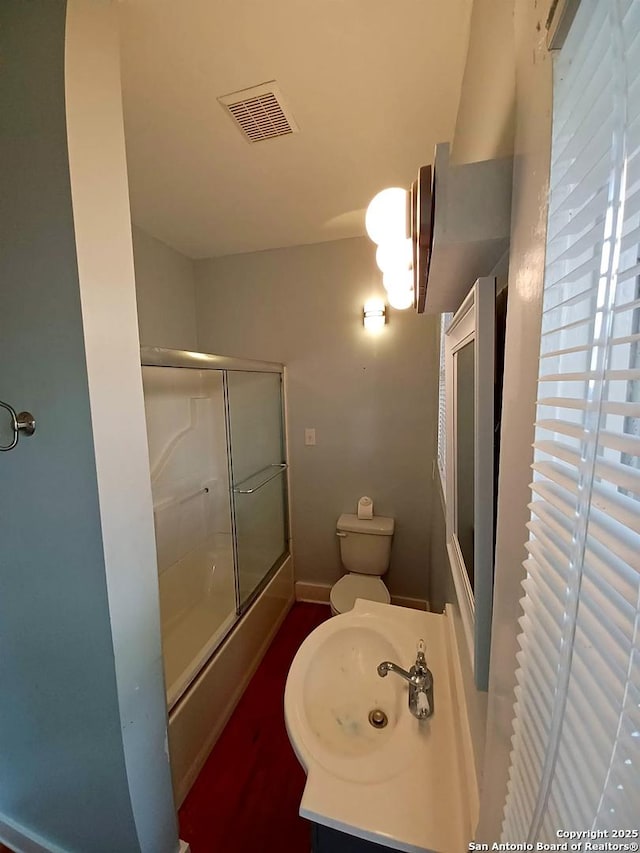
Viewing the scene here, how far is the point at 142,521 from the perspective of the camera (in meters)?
0.97

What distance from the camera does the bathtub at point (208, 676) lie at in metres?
1.36

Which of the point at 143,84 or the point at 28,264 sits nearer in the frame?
the point at 28,264

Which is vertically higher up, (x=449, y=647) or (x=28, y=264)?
(x=28, y=264)

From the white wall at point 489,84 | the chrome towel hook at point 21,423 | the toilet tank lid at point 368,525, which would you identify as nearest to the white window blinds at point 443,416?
the white wall at point 489,84

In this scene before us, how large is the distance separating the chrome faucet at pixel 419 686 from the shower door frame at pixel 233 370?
45.4 inches

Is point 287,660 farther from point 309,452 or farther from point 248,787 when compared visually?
point 309,452

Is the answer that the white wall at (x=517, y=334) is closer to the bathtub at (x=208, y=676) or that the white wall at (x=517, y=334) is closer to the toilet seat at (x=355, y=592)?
the bathtub at (x=208, y=676)

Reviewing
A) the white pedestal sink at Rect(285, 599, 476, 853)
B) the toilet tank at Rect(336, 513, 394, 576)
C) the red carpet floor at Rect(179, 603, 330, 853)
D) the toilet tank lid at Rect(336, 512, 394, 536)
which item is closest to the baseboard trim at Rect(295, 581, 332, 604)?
Result: the toilet tank at Rect(336, 513, 394, 576)

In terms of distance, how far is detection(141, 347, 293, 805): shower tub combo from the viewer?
182 cm

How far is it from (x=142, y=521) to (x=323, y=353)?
66.0 inches

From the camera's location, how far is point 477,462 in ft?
1.94

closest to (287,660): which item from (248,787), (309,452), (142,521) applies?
(248,787)

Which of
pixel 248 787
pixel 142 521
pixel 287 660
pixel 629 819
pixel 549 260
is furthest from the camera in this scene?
pixel 287 660

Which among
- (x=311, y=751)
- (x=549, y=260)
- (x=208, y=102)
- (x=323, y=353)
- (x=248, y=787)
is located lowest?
(x=248, y=787)
